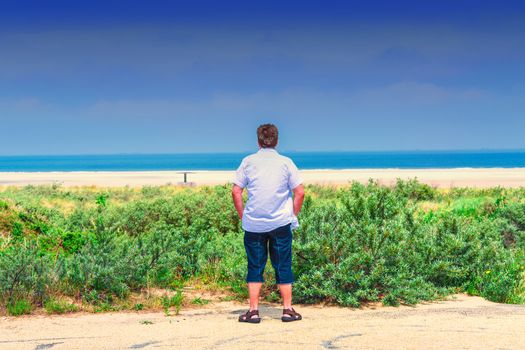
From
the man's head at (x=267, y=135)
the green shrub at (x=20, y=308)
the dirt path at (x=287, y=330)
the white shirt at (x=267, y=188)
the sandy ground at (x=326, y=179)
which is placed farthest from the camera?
the sandy ground at (x=326, y=179)

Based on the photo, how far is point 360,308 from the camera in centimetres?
818

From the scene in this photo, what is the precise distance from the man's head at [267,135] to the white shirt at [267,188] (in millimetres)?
66

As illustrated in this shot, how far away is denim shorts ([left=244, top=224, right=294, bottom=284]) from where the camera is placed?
23.9 ft

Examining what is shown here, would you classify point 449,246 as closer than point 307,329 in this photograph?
No

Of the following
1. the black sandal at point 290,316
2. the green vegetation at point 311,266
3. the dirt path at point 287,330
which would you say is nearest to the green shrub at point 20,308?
the green vegetation at point 311,266

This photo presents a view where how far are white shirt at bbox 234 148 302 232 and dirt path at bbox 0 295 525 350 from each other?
1.08 metres

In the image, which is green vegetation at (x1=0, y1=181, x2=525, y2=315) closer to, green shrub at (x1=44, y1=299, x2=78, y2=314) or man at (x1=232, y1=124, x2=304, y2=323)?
green shrub at (x1=44, y1=299, x2=78, y2=314)

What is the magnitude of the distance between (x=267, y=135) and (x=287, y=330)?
6.50ft

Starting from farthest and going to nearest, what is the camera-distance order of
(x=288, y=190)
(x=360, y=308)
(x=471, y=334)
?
(x=360, y=308), (x=288, y=190), (x=471, y=334)

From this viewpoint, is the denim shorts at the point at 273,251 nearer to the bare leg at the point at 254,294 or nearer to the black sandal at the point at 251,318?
the bare leg at the point at 254,294

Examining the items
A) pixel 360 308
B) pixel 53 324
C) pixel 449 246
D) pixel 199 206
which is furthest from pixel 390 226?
pixel 199 206

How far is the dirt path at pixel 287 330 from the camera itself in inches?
256

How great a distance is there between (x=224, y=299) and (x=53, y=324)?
7.15 ft

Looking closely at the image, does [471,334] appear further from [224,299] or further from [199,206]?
[199,206]
